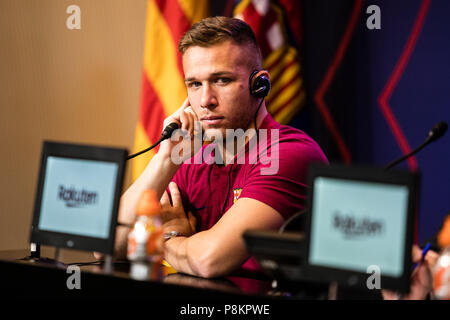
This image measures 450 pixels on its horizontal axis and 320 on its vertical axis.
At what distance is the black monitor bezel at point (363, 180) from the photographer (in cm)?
86

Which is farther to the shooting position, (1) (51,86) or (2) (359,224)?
(1) (51,86)

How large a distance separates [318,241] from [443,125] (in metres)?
0.37

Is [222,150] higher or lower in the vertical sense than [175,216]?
higher

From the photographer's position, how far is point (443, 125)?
3.55ft

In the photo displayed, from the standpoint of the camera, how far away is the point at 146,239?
43.9 inches

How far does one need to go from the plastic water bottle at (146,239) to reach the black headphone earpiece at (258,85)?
605 mm

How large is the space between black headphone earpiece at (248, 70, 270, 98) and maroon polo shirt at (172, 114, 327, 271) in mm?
115

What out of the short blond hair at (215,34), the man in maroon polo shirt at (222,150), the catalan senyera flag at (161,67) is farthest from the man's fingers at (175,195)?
the catalan senyera flag at (161,67)

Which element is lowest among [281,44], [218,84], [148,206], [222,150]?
[148,206]

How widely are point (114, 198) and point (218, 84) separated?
62 cm

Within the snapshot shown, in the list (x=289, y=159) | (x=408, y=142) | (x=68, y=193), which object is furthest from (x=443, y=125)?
(x=408, y=142)

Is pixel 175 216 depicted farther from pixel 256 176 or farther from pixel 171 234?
pixel 256 176

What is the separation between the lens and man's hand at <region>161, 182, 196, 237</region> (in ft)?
4.99

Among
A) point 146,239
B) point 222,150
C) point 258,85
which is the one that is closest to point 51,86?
point 222,150
